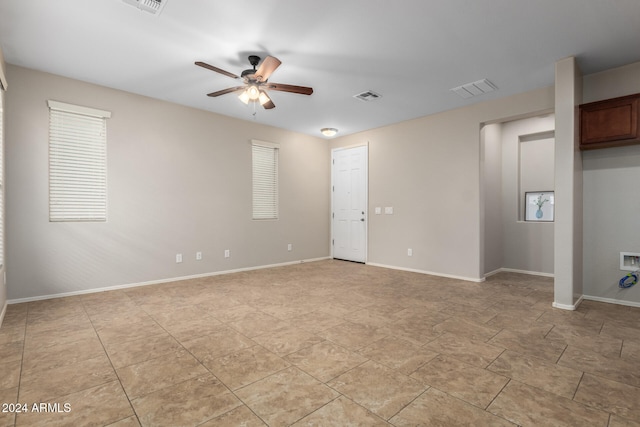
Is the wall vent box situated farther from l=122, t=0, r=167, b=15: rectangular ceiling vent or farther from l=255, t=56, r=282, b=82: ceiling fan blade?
l=122, t=0, r=167, b=15: rectangular ceiling vent

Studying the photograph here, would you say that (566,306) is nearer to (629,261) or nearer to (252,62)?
(629,261)

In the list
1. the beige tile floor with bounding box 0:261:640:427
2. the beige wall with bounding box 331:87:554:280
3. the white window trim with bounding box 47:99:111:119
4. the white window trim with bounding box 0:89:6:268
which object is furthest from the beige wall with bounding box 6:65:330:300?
the beige wall with bounding box 331:87:554:280

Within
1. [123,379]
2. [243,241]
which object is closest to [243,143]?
[243,241]

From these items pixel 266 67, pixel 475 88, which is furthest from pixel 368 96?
pixel 266 67

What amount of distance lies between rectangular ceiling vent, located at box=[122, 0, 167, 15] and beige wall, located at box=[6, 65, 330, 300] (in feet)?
7.17

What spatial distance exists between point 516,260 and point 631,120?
10.2 ft

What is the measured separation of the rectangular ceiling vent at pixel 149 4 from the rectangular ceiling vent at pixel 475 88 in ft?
11.8

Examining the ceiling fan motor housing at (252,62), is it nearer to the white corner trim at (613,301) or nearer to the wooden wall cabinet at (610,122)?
the wooden wall cabinet at (610,122)

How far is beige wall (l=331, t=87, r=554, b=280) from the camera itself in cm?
477

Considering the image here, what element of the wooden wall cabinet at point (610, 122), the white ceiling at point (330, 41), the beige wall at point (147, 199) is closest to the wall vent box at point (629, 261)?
the wooden wall cabinet at point (610, 122)

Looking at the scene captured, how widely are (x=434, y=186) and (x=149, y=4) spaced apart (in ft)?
15.2

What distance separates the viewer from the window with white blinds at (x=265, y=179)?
5836 mm

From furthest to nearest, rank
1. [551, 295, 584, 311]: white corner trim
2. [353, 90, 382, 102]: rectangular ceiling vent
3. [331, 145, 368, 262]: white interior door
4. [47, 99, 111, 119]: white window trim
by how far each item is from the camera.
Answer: [331, 145, 368, 262]: white interior door, [353, 90, 382, 102]: rectangular ceiling vent, [47, 99, 111, 119]: white window trim, [551, 295, 584, 311]: white corner trim

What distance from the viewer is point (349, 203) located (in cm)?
672
